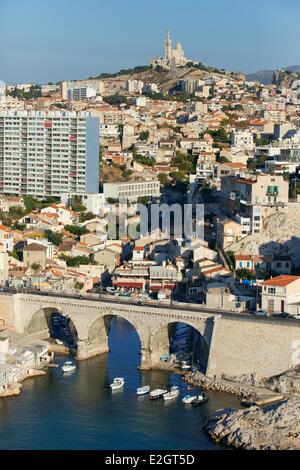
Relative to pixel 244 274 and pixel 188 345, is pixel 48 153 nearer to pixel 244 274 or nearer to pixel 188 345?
pixel 244 274

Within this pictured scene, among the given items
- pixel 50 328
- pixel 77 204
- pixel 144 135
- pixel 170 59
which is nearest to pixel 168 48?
pixel 170 59

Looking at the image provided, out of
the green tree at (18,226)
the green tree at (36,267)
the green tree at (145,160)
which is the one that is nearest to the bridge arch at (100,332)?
the green tree at (36,267)

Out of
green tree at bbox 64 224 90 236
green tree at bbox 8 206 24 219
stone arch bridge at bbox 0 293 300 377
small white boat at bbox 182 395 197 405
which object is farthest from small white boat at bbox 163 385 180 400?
green tree at bbox 8 206 24 219

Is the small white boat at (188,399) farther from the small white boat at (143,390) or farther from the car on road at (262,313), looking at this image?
the car on road at (262,313)

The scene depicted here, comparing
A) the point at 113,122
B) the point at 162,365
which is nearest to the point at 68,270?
the point at 162,365

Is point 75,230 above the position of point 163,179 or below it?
below
